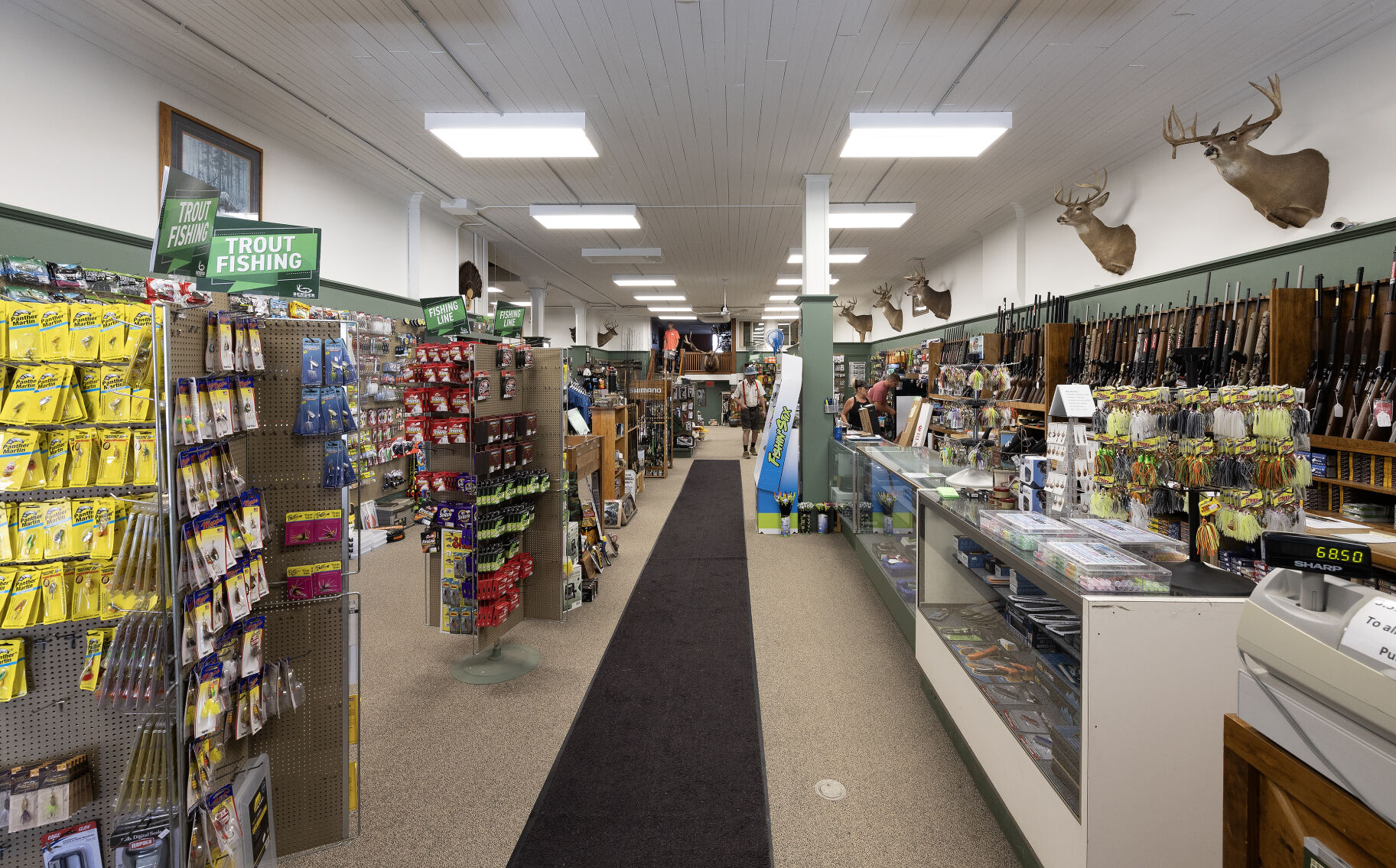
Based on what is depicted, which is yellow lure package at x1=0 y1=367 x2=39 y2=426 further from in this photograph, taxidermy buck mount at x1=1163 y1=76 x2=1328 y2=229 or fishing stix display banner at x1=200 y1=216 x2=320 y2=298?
taxidermy buck mount at x1=1163 y1=76 x2=1328 y2=229

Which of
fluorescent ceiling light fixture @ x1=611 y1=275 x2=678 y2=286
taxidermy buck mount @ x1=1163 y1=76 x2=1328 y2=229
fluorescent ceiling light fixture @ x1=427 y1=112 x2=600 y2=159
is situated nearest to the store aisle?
taxidermy buck mount @ x1=1163 y1=76 x2=1328 y2=229

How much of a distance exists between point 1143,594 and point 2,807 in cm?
313

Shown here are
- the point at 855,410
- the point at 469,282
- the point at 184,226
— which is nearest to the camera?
the point at 184,226

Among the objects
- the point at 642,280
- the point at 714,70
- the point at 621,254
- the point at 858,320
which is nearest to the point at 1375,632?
the point at 714,70

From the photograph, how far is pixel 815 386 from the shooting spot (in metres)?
6.56

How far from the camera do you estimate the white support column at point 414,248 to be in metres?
7.24

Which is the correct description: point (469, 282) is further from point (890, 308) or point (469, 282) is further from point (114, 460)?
point (890, 308)

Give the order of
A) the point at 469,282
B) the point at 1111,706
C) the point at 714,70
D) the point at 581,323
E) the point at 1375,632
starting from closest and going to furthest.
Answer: the point at 1375,632
the point at 1111,706
the point at 714,70
the point at 469,282
the point at 581,323

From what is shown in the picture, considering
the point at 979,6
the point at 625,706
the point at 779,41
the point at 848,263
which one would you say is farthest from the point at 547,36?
the point at 848,263

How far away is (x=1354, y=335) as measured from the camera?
3.42m

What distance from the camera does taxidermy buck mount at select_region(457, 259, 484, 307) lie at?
338 inches

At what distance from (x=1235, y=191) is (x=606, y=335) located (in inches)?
615

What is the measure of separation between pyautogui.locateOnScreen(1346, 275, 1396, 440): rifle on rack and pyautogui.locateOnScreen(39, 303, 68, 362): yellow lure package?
556 centimetres

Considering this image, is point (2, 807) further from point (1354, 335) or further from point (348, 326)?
point (1354, 335)
